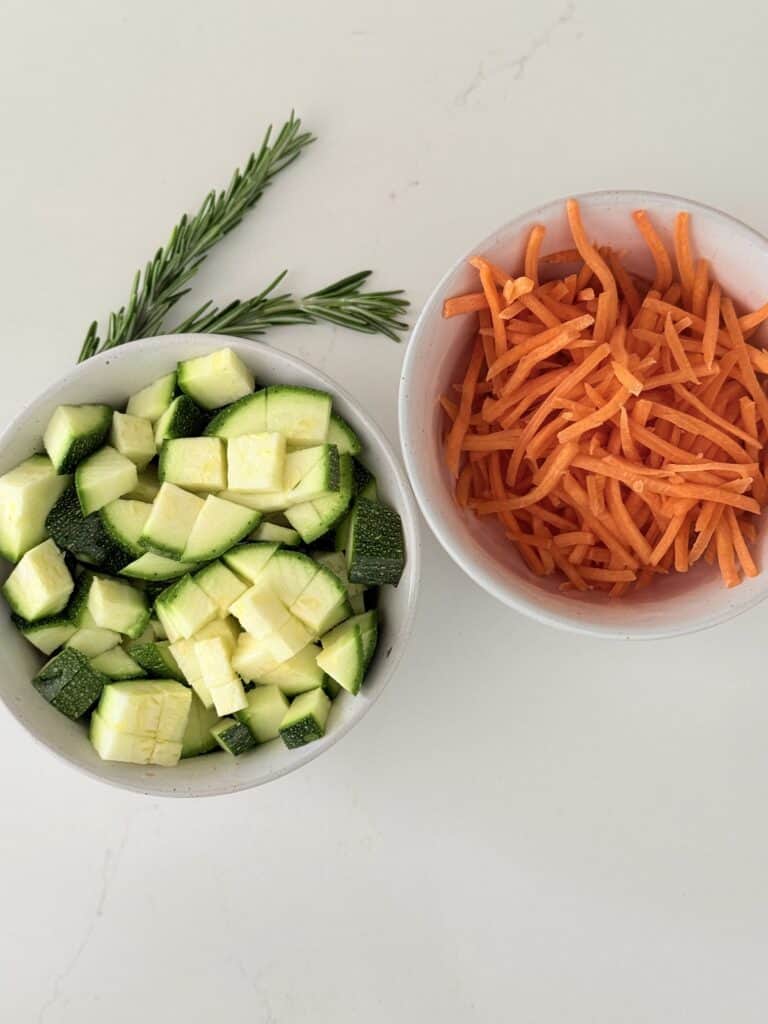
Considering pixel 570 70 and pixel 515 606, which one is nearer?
pixel 515 606

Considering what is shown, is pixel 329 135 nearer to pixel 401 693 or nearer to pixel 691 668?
pixel 401 693

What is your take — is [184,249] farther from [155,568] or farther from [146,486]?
[155,568]

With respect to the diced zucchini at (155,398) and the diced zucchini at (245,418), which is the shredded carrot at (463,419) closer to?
the diced zucchini at (245,418)

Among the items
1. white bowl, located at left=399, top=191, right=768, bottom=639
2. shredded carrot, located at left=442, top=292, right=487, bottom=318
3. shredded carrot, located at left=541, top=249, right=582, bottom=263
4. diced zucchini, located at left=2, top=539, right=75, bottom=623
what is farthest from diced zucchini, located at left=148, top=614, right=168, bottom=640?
shredded carrot, located at left=541, top=249, right=582, bottom=263

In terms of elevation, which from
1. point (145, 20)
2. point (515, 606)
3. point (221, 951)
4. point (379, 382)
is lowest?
point (221, 951)

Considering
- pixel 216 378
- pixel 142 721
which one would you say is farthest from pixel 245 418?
pixel 142 721

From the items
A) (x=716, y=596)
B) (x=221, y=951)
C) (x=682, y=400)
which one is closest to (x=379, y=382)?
(x=682, y=400)
